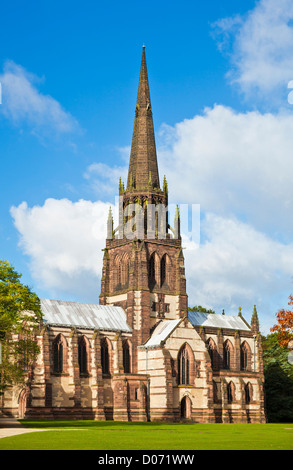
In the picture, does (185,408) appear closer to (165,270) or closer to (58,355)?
(58,355)

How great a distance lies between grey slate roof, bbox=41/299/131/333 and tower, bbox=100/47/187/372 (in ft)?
4.81

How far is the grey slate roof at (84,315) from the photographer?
247 ft

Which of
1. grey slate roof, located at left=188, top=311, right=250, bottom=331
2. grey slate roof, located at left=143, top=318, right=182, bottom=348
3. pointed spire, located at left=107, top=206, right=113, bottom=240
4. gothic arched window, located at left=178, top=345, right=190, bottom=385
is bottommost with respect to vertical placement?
gothic arched window, located at left=178, top=345, right=190, bottom=385

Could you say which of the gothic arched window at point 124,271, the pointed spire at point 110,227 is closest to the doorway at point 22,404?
the gothic arched window at point 124,271

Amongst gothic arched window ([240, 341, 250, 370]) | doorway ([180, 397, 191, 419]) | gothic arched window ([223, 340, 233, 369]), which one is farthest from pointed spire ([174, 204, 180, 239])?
doorway ([180, 397, 191, 419])

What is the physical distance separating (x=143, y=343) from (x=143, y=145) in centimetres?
2692

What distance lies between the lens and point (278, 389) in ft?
301

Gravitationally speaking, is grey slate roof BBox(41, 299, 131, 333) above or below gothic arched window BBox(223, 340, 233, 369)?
above

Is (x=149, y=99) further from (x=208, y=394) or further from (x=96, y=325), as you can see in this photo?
(x=208, y=394)

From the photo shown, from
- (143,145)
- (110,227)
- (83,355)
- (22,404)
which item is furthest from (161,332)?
(143,145)

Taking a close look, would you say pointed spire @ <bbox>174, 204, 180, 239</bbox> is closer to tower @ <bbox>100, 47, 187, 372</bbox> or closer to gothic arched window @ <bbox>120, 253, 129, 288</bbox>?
tower @ <bbox>100, 47, 187, 372</bbox>

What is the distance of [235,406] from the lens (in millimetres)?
81938

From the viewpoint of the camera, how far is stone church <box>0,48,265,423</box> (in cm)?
7194
